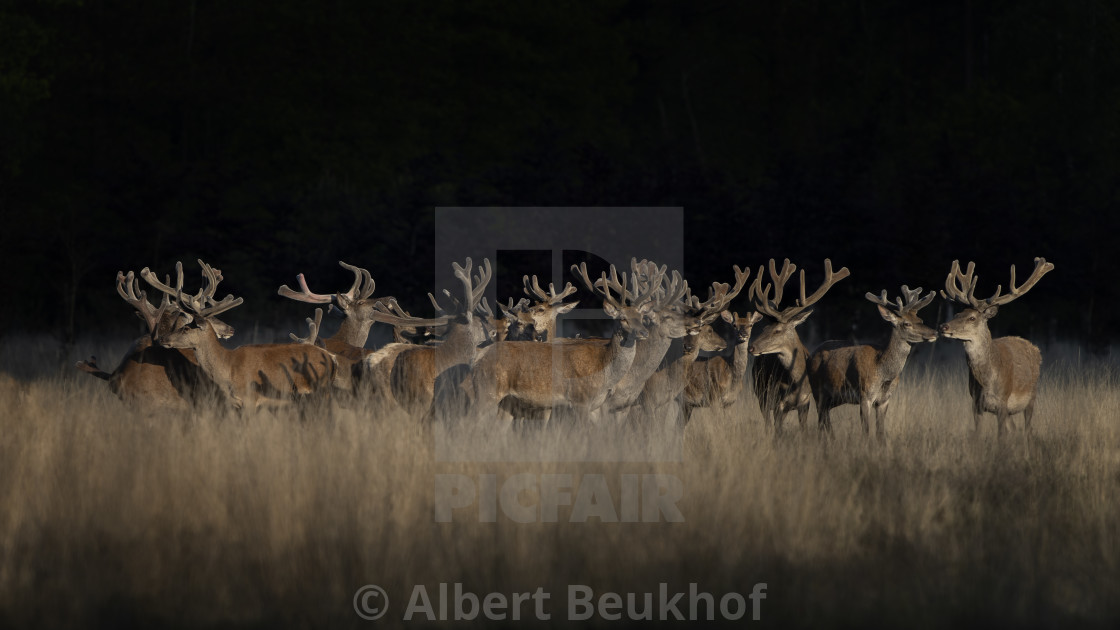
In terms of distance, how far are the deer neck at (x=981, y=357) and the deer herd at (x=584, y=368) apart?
1 centimetres

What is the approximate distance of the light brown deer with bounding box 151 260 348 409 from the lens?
10.4m

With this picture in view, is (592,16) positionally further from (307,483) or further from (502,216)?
(307,483)

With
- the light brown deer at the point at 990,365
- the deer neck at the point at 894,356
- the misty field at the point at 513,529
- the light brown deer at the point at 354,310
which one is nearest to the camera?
the misty field at the point at 513,529

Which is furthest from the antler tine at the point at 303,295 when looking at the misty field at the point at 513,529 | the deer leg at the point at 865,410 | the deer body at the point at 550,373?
the deer leg at the point at 865,410

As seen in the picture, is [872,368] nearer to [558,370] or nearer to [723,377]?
[723,377]

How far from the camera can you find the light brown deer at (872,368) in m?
10.2

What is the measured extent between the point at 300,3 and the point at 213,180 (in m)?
13.6

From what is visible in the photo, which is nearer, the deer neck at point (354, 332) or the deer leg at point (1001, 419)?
the deer leg at point (1001, 419)

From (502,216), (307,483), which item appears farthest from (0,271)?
(307,483)

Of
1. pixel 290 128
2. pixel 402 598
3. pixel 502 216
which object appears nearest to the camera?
pixel 402 598

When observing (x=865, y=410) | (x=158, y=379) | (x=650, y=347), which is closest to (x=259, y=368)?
(x=158, y=379)

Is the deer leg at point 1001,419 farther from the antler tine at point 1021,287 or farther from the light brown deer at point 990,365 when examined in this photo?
the antler tine at point 1021,287

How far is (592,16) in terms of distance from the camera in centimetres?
3619

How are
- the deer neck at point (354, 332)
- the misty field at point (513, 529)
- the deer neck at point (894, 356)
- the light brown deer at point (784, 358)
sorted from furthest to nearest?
the deer neck at point (354, 332) < the light brown deer at point (784, 358) < the deer neck at point (894, 356) < the misty field at point (513, 529)
